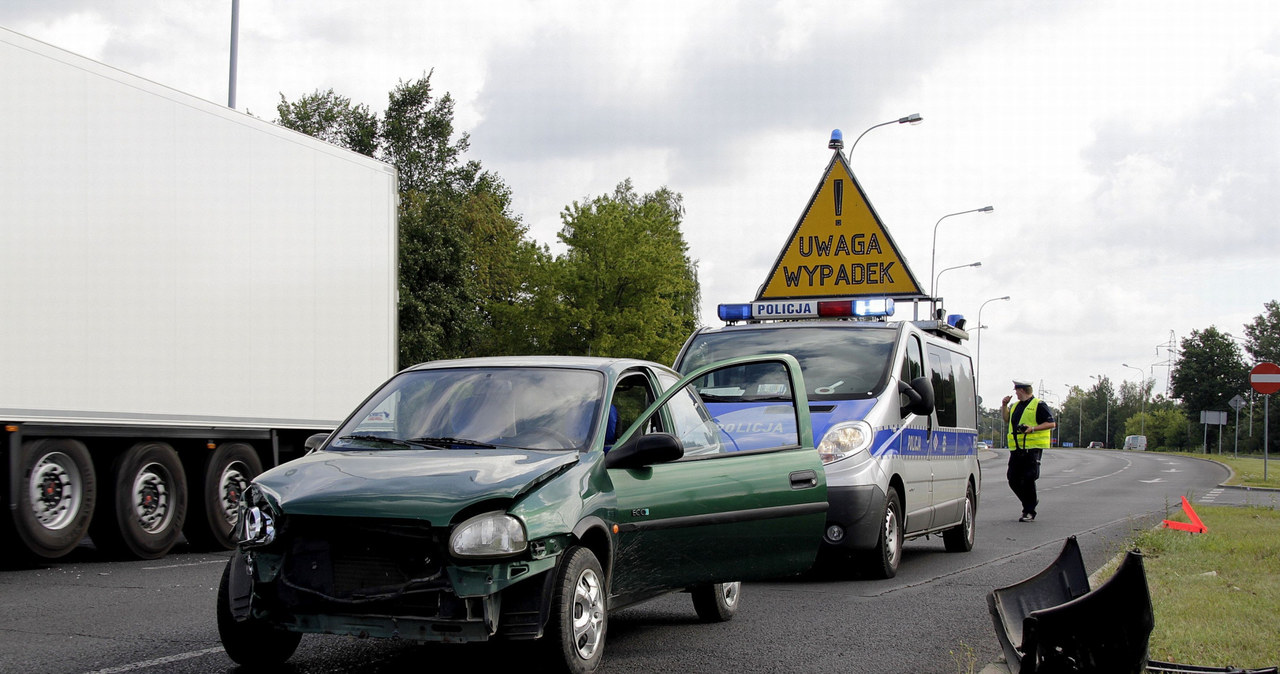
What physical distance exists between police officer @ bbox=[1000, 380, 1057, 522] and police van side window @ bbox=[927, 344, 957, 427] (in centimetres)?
403

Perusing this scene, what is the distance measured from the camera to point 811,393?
32.7ft

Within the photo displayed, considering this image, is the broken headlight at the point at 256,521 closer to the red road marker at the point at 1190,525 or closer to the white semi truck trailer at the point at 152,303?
the white semi truck trailer at the point at 152,303

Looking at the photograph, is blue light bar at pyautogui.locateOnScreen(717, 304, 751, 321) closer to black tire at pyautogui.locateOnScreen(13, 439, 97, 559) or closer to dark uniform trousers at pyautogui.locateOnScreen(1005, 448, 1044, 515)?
black tire at pyautogui.locateOnScreen(13, 439, 97, 559)

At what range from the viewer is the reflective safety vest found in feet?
52.2

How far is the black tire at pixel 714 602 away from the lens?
720 cm

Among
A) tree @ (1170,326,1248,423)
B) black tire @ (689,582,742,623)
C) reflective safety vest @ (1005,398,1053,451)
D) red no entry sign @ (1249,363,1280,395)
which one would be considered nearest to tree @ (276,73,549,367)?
red no entry sign @ (1249,363,1280,395)

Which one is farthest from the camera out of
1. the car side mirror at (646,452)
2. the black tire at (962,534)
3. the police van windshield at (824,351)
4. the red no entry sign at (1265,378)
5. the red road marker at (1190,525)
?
the red no entry sign at (1265,378)

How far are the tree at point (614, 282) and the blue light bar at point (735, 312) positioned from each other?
107ft

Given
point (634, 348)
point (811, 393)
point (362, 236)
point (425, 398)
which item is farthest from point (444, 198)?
point (425, 398)

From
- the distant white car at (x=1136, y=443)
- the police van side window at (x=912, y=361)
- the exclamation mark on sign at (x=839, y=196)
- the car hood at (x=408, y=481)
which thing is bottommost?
the distant white car at (x=1136, y=443)

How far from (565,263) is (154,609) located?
38265mm

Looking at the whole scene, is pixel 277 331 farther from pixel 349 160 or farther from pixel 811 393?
pixel 811 393

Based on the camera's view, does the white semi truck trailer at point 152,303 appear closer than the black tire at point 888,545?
No

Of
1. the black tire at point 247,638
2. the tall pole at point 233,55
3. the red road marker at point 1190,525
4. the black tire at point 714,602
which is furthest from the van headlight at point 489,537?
the tall pole at point 233,55
